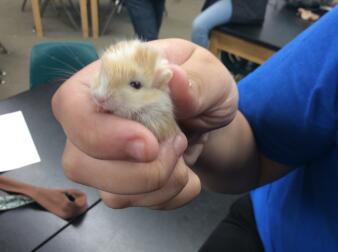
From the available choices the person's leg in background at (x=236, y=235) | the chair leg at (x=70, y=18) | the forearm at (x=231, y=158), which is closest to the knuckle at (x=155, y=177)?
the forearm at (x=231, y=158)

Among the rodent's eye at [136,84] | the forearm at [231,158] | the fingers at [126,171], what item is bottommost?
the forearm at [231,158]

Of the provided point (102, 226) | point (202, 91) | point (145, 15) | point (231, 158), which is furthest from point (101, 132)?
point (145, 15)

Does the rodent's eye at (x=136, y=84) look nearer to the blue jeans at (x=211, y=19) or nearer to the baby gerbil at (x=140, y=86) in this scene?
the baby gerbil at (x=140, y=86)

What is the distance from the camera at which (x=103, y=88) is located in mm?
572

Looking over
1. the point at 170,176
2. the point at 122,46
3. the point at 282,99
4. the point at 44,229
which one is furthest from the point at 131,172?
the point at 44,229

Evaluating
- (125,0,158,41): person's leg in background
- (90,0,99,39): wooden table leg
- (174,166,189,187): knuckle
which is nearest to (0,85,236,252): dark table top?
(174,166,189,187): knuckle

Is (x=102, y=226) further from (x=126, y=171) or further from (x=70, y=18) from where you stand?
(x=70, y=18)

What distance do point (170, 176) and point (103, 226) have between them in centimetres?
46

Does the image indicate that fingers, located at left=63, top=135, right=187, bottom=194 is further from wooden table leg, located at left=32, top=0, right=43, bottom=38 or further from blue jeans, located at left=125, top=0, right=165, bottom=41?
wooden table leg, located at left=32, top=0, right=43, bottom=38

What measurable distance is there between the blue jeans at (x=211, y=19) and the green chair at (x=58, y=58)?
108 centimetres

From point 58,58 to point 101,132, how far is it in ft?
3.78

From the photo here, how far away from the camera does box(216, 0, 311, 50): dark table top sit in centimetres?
214

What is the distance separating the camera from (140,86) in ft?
2.00

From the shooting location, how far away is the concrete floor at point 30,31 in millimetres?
3088
